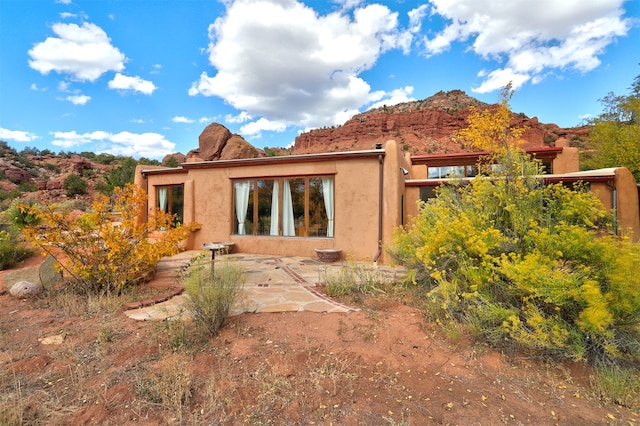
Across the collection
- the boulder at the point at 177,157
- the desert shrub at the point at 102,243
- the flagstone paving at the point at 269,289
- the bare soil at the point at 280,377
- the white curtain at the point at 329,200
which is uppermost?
the boulder at the point at 177,157

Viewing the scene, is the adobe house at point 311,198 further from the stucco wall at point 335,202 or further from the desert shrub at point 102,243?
the desert shrub at point 102,243

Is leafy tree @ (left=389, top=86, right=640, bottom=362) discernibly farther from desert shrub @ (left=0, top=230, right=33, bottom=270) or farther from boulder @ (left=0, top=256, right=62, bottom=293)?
desert shrub @ (left=0, top=230, right=33, bottom=270)

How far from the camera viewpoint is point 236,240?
8.89 metres

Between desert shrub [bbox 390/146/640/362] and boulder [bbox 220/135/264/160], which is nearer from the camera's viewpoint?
desert shrub [bbox 390/146/640/362]

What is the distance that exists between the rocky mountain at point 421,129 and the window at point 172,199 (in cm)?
3211

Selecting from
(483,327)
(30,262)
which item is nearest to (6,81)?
(30,262)

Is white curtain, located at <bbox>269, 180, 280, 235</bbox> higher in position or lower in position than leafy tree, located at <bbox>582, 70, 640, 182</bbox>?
lower

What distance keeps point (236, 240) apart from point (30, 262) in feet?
18.0

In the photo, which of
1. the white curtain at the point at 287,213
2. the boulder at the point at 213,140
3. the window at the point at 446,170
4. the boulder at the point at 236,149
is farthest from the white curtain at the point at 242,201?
the boulder at the point at 213,140

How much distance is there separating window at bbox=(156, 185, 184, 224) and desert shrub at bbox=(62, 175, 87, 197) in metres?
19.9

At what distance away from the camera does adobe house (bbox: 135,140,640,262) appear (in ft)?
24.3

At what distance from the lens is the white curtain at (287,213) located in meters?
8.52

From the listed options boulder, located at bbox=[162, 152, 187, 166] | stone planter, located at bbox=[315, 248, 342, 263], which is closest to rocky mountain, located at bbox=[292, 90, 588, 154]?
boulder, located at bbox=[162, 152, 187, 166]

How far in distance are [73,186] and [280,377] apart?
3010cm
